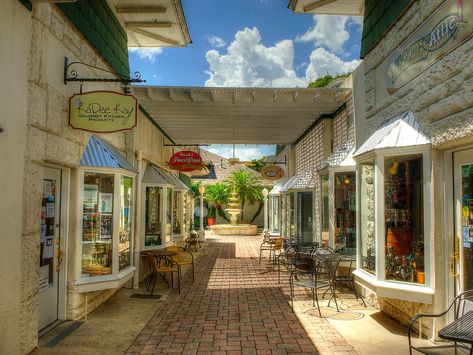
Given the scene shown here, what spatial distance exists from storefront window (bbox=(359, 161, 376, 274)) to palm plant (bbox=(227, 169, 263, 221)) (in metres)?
21.6

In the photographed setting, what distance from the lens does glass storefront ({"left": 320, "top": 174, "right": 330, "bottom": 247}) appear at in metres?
9.13

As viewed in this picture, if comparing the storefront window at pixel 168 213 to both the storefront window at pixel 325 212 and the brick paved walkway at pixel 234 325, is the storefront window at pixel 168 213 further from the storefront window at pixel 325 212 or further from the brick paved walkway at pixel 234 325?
the storefront window at pixel 325 212

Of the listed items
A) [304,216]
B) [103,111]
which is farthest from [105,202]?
[304,216]

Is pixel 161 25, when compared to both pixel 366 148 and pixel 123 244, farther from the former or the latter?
pixel 366 148

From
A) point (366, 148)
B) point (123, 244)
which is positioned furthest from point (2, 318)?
point (366, 148)

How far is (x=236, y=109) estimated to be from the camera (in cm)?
995

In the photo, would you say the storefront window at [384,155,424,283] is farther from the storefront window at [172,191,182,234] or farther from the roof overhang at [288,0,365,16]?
the storefront window at [172,191,182,234]

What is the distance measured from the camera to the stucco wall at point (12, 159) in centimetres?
409

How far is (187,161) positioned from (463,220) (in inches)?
318

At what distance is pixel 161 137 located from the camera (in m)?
12.5

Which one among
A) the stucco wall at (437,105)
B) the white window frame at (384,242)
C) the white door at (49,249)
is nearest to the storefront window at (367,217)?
the white window frame at (384,242)

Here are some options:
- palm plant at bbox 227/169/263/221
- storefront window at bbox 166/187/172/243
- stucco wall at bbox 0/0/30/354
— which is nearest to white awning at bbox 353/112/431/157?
stucco wall at bbox 0/0/30/354

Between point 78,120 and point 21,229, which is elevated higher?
point 78,120

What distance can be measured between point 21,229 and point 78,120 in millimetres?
1718
